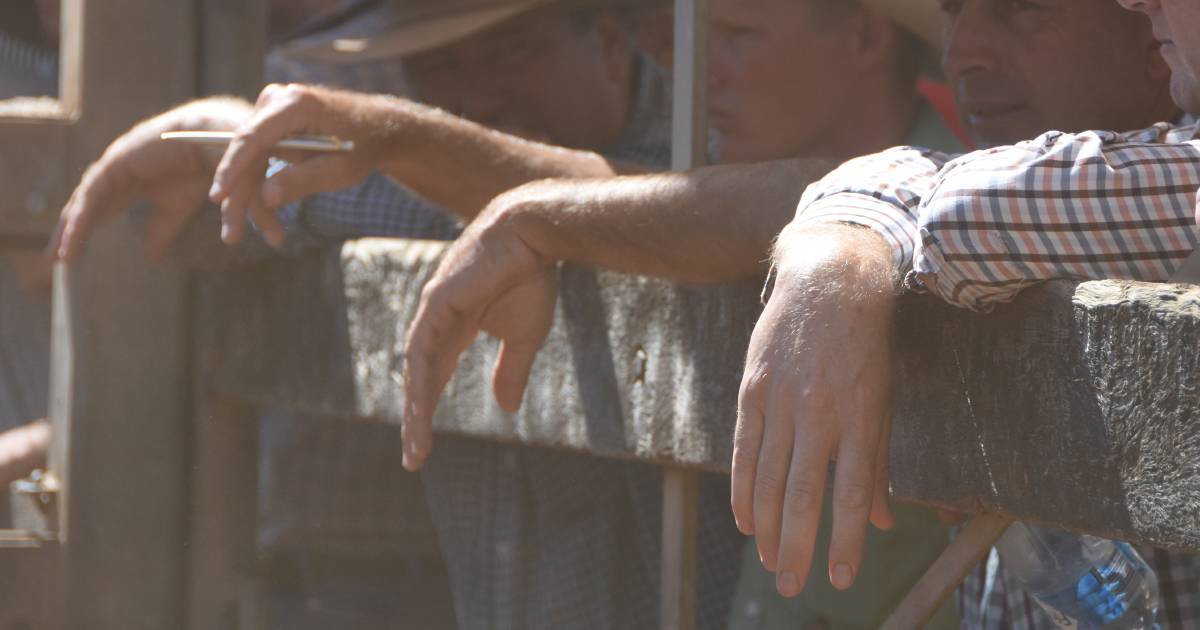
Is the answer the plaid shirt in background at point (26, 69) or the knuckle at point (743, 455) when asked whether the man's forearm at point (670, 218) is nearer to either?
the knuckle at point (743, 455)

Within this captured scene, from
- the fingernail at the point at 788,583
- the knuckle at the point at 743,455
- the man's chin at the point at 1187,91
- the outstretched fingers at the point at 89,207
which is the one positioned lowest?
the fingernail at the point at 788,583

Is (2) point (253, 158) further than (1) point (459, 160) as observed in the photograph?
No

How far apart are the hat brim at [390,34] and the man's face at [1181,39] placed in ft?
5.94

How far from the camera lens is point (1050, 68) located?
2.17 meters

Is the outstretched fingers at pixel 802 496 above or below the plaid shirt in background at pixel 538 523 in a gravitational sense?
above

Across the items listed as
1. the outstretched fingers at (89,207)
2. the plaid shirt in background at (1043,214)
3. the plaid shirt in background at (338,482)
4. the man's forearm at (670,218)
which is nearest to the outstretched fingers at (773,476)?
the plaid shirt in background at (1043,214)

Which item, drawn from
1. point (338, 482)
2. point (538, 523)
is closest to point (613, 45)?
point (538, 523)

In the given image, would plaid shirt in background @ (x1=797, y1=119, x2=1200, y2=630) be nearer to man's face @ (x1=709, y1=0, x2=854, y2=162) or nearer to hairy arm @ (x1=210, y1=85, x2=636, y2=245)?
hairy arm @ (x1=210, y1=85, x2=636, y2=245)

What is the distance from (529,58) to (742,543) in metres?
1.16

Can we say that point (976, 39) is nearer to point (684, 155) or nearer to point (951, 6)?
point (951, 6)

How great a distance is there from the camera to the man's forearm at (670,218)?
5.82ft

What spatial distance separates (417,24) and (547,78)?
310 millimetres

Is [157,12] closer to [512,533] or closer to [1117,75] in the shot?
[512,533]

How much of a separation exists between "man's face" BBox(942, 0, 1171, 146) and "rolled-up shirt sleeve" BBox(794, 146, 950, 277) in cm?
72
